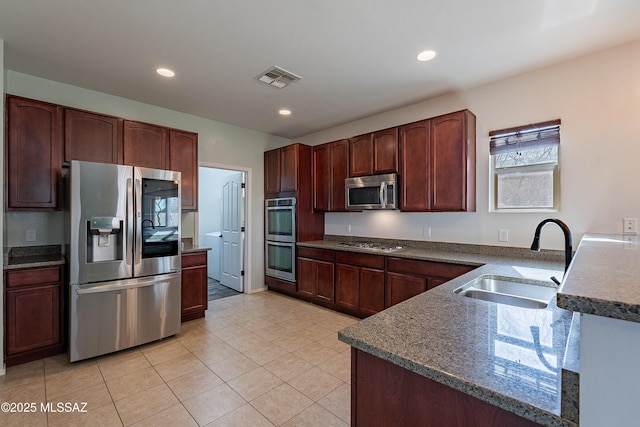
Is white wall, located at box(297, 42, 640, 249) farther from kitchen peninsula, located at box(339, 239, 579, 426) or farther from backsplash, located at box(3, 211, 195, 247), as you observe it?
backsplash, located at box(3, 211, 195, 247)

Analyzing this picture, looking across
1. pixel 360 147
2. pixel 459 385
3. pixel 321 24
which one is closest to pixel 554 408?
pixel 459 385

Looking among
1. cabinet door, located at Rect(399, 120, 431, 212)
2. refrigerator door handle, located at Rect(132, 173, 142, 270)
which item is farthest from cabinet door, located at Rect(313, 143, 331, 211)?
refrigerator door handle, located at Rect(132, 173, 142, 270)

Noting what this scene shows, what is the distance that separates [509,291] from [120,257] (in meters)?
3.24

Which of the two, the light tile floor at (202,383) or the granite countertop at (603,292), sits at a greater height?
the granite countertop at (603,292)

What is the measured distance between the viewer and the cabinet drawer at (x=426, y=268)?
8.89 ft

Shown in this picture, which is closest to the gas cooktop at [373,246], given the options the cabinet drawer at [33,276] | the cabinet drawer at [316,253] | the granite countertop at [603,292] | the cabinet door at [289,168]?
the cabinet drawer at [316,253]

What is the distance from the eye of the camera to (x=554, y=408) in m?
0.63

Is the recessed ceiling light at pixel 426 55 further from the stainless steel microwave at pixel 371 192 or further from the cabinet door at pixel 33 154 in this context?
the cabinet door at pixel 33 154

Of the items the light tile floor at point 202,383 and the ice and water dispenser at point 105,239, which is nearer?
the light tile floor at point 202,383

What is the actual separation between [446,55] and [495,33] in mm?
392

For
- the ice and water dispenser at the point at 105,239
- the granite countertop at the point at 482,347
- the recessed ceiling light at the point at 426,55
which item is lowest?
the granite countertop at the point at 482,347

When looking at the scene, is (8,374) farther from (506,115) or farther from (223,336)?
(506,115)

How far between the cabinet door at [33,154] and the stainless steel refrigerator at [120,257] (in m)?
0.42

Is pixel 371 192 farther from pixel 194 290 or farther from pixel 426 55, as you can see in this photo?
pixel 194 290
